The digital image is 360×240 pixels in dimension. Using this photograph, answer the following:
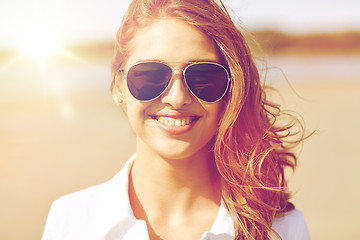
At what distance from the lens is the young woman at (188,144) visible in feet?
7.33

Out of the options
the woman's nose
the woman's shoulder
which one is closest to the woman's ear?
the woman's nose

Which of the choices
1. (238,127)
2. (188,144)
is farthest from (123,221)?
(238,127)

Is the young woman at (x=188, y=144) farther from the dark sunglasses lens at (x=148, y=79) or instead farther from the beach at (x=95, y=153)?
the beach at (x=95, y=153)

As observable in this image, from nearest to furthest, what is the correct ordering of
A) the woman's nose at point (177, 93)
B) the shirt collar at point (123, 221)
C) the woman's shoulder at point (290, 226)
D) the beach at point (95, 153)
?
the woman's nose at point (177, 93) → the shirt collar at point (123, 221) → the woman's shoulder at point (290, 226) → the beach at point (95, 153)

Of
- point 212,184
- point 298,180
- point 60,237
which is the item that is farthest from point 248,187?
point 298,180

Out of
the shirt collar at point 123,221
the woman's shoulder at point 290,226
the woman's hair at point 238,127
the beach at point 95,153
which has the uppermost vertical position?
the woman's hair at point 238,127

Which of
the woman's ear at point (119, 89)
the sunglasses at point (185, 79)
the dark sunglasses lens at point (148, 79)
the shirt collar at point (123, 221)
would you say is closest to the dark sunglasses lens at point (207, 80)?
the sunglasses at point (185, 79)

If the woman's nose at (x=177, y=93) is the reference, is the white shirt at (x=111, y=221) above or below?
below

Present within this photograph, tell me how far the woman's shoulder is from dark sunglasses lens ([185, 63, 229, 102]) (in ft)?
2.77

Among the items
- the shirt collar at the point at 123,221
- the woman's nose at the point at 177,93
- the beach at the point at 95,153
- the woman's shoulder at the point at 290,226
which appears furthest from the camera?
the beach at the point at 95,153

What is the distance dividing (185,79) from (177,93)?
83 millimetres

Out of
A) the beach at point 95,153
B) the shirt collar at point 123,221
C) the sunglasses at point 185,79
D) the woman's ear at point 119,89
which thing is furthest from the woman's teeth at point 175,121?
the beach at point 95,153

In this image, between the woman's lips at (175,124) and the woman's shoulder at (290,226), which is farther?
the woman's shoulder at (290,226)

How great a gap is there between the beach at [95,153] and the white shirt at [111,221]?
0.68m
